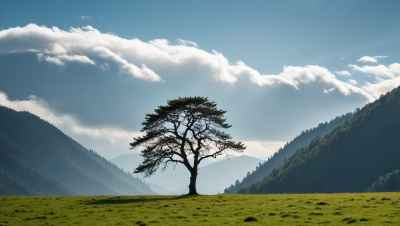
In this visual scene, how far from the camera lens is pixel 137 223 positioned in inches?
670

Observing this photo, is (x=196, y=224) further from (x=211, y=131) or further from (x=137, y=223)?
(x=211, y=131)

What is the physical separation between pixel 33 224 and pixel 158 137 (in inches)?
988

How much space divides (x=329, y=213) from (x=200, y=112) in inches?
1019

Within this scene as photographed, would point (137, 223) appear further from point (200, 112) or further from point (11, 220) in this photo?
point (200, 112)

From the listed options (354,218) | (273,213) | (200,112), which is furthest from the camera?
(200,112)

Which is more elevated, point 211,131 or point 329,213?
point 211,131

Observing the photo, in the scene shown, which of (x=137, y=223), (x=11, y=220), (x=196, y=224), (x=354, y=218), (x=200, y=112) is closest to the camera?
(x=354, y=218)

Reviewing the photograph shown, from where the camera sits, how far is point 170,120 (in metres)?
42.0

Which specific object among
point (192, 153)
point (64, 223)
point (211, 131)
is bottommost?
point (64, 223)

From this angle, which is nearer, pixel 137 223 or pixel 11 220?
pixel 137 223

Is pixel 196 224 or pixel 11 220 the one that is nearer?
pixel 196 224

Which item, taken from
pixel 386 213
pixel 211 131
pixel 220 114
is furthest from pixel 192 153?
pixel 386 213

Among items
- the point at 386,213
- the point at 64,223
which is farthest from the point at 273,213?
the point at 64,223

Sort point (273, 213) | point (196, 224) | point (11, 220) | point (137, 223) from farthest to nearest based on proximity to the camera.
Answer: point (11, 220) < point (273, 213) < point (137, 223) < point (196, 224)
